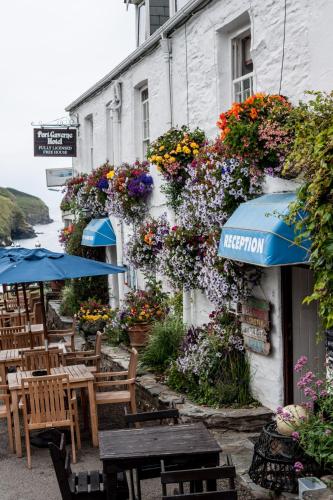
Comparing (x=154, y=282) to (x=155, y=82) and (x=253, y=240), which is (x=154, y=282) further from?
(x=253, y=240)

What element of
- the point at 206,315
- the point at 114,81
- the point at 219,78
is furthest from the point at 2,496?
the point at 114,81

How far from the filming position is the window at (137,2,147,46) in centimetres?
1461

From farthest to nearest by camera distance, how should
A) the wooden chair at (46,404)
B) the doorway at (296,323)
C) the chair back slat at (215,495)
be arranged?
the doorway at (296,323) < the wooden chair at (46,404) < the chair back slat at (215,495)

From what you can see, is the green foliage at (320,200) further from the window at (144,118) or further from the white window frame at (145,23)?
the white window frame at (145,23)

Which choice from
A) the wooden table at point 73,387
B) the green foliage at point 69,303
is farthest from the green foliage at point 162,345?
the green foliage at point 69,303

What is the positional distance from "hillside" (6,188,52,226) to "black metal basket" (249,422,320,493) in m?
67.8

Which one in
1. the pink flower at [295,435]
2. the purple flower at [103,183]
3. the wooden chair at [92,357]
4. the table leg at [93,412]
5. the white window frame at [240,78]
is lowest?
the table leg at [93,412]

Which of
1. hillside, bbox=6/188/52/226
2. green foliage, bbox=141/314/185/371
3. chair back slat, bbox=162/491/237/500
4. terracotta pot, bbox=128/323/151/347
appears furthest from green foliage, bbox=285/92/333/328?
hillside, bbox=6/188/52/226

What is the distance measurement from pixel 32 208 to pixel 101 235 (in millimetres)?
80859

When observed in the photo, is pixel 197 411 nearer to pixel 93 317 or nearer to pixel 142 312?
pixel 142 312

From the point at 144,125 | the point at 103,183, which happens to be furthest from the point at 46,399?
the point at 103,183

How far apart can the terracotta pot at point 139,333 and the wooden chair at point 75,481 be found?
229 inches

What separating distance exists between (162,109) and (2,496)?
24.4ft

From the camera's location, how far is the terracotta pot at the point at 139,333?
12078 millimetres
